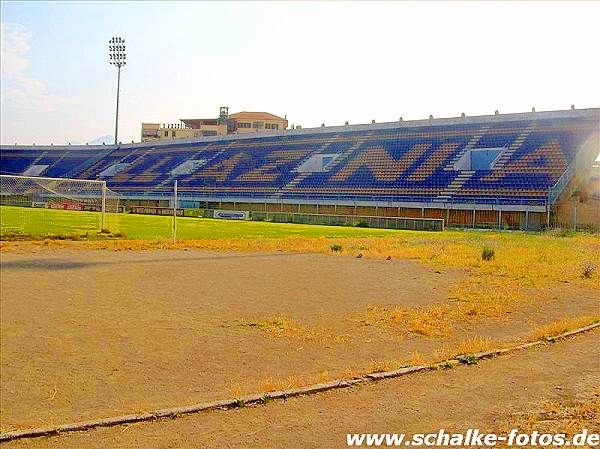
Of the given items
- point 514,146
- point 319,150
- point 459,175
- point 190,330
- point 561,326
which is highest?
point 319,150

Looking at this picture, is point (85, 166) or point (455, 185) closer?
point (455, 185)

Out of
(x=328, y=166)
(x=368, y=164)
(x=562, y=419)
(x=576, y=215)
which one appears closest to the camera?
(x=562, y=419)

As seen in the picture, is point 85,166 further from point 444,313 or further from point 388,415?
point 388,415

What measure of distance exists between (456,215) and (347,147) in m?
21.0

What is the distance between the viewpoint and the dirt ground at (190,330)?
7605 mm

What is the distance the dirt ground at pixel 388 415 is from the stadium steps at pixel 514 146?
146ft

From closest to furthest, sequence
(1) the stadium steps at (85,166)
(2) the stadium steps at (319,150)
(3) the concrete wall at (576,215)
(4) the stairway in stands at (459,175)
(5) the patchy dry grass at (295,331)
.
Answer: (5) the patchy dry grass at (295,331) < (3) the concrete wall at (576,215) < (4) the stairway in stands at (459,175) < (2) the stadium steps at (319,150) < (1) the stadium steps at (85,166)

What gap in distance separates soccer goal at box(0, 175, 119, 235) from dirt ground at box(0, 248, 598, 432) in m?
13.6

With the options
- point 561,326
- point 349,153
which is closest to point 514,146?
point 349,153

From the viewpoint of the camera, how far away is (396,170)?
55500mm

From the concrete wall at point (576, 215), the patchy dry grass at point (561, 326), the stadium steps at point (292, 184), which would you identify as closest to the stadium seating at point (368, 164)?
the stadium steps at point (292, 184)

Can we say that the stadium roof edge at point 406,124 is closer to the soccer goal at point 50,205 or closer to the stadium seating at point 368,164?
the stadium seating at point 368,164

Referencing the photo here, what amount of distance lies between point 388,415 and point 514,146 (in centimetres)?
4838

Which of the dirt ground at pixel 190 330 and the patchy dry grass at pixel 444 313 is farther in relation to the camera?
the patchy dry grass at pixel 444 313
